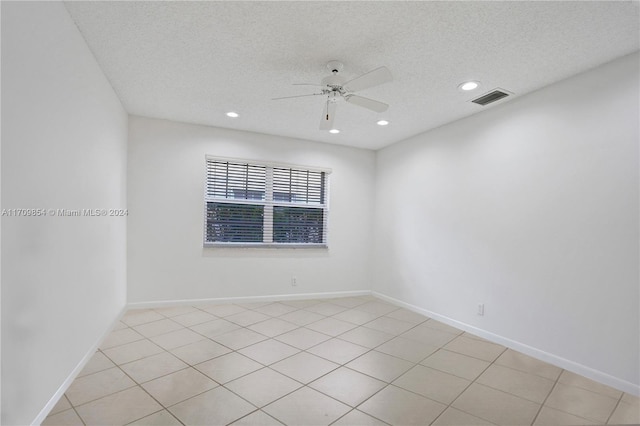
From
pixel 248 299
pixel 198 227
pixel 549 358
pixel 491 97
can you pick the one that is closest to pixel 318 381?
pixel 549 358

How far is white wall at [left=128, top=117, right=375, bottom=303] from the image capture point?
3969mm

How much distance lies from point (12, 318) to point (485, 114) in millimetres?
4139

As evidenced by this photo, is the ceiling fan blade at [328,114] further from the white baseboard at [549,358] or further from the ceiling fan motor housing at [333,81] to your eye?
the white baseboard at [549,358]

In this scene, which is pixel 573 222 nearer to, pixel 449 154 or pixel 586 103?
pixel 586 103

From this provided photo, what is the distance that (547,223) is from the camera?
110 inches

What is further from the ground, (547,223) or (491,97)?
(491,97)

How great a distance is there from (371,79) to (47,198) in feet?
7.19

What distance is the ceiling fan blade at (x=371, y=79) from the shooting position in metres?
2.12

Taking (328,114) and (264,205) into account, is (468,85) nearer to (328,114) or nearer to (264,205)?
(328,114)

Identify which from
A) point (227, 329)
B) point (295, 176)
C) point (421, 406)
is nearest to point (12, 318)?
point (227, 329)

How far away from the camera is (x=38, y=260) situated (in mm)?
1712

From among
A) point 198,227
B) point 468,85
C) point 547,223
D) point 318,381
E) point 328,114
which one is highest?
point 468,85

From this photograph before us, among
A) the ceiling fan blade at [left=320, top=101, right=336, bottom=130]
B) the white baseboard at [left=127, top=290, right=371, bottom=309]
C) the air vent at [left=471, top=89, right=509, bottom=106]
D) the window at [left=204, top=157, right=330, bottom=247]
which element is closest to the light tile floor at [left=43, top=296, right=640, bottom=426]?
the white baseboard at [left=127, top=290, right=371, bottom=309]

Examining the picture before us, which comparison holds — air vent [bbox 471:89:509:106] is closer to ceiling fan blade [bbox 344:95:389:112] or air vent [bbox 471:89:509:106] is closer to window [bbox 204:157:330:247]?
ceiling fan blade [bbox 344:95:389:112]
